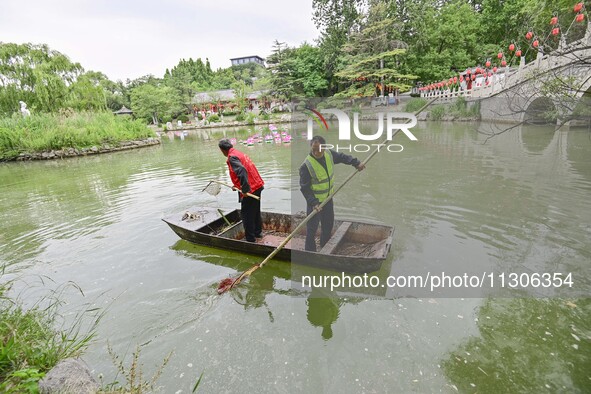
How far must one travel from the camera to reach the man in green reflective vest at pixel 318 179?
460 centimetres

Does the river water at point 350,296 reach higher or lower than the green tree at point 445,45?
lower

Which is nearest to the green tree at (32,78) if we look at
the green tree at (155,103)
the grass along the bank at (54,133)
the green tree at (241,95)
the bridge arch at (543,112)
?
the grass along the bank at (54,133)

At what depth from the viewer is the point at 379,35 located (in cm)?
2962

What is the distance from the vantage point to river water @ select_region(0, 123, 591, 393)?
322cm

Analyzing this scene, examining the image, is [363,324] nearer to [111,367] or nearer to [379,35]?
[111,367]

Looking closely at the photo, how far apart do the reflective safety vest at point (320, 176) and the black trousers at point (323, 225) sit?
275mm

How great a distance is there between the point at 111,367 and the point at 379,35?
32749mm

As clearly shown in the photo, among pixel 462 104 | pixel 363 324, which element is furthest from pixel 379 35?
pixel 363 324

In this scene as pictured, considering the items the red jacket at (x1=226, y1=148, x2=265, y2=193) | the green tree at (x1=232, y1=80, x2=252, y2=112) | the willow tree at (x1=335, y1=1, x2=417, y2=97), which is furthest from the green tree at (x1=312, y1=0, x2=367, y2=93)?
the red jacket at (x1=226, y1=148, x2=265, y2=193)

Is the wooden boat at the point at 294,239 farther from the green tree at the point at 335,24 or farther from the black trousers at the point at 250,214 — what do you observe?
the green tree at the point at 335,24

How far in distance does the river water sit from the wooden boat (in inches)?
15.1

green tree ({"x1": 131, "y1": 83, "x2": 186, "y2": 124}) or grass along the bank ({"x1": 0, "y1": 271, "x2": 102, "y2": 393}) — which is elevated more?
green tree ({"x1": 131, "y1": 83, "x2": 186, "y2": 124})

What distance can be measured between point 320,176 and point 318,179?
5cm

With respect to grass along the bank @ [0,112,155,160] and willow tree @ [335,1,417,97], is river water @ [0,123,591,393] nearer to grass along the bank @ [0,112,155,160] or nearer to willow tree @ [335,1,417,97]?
grass along the bank @ [0,112,155,160]
